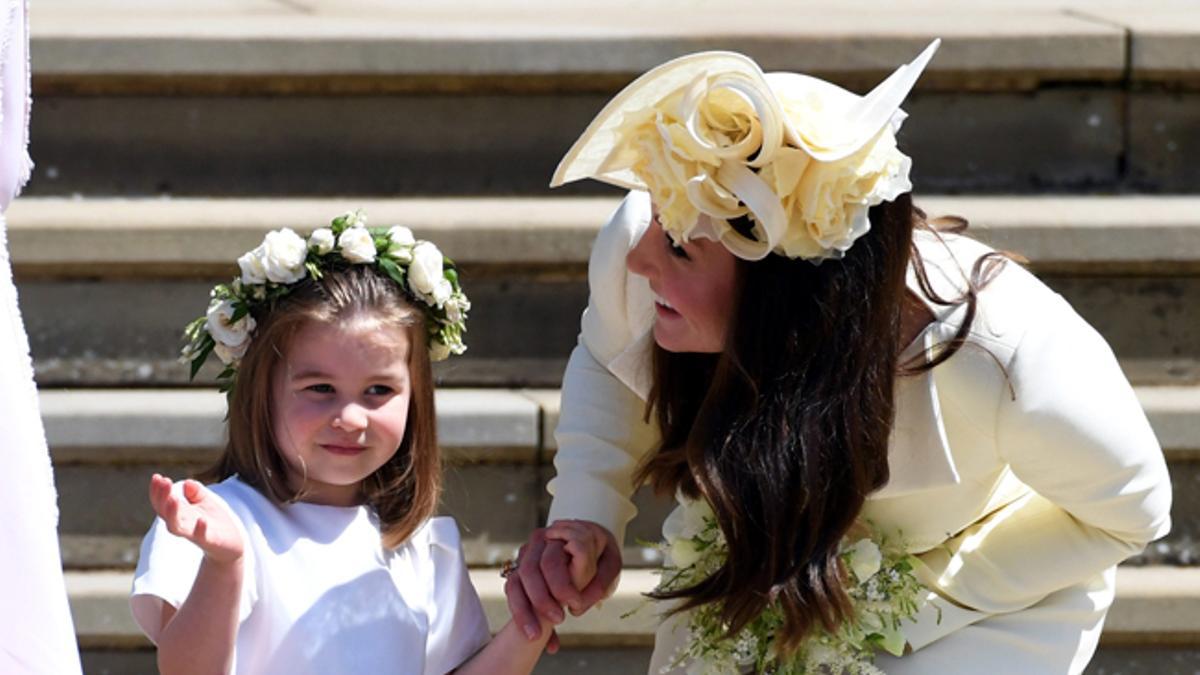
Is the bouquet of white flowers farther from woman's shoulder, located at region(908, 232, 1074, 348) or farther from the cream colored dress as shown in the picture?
woman's shoulder, located at region(908, 232, 1074, 348)

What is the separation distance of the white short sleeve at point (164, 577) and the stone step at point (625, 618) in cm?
103

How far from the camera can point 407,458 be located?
273 cm

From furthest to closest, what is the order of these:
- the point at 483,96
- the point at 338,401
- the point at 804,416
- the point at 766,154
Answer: the point at 483,96
the point at 338,401
the point at 804,416
the point at 766,154

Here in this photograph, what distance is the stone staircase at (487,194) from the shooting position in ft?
11.8

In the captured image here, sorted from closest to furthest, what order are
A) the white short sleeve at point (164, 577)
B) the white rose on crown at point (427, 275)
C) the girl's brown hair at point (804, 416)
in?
the girl's brown hair at point (804, 416) → the white short sleeve at point (164, 577) → the white rose on crown at point (427, 275)

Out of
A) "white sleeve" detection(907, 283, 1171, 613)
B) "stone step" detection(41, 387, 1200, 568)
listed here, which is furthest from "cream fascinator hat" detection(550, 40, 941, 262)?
"stone step" detection(41, 387, 1200, 568)

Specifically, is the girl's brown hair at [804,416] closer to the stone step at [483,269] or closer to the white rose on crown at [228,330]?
the white rose on crown at [228,330]

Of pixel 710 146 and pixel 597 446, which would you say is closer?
pixel 710 146

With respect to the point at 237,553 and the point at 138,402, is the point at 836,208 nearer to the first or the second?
the point at 237,553

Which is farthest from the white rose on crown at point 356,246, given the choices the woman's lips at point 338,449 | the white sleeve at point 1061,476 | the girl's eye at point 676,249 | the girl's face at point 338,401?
the white sleeve at point 1061,476

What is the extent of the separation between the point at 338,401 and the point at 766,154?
0.74m

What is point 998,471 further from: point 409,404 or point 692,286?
point 409,404

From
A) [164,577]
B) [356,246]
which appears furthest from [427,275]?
[164,577]

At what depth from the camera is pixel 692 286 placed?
2.35 meters
